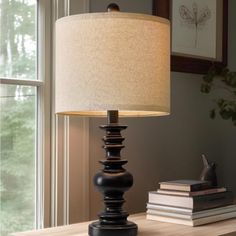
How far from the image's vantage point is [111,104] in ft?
4.33

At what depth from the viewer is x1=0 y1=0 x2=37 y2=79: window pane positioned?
1.65 m

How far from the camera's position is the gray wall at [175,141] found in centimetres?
192

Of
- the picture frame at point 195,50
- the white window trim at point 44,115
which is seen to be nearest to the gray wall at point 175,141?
the picture frame at point 195,50

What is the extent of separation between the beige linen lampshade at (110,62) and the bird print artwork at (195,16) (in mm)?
808

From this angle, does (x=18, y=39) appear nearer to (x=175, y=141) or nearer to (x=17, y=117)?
(x=17, y=117)

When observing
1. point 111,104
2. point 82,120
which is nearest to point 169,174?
point 82,120

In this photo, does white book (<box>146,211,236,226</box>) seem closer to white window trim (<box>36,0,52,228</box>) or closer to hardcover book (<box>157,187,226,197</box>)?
hardcover book (<box>157,187,226,197</box>)

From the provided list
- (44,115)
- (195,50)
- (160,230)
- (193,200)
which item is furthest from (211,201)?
(195,50)

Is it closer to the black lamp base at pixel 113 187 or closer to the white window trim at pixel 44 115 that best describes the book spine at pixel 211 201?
the black lamp base at pixel 113 187

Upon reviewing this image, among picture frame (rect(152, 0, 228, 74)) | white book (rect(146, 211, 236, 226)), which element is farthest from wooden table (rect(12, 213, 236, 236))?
picture frame (rect(152, 0, 228, 74))

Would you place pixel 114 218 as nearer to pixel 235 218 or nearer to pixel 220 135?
pixel 235 218

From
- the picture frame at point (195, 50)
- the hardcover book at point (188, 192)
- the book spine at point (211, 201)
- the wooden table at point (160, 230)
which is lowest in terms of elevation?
the wooden table at point (160, 230)

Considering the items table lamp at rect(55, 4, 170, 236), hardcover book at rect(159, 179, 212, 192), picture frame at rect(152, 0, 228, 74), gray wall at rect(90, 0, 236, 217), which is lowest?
hardcover book at rect(159, 179, 212, 192)

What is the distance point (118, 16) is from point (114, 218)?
0.57 metres
